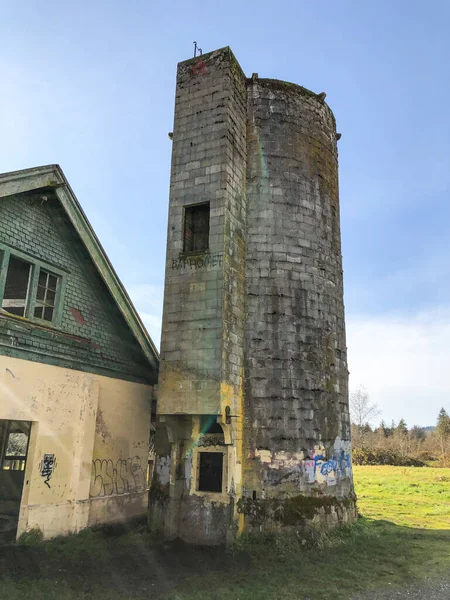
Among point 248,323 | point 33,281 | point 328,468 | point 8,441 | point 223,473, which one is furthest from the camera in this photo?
point 8,441

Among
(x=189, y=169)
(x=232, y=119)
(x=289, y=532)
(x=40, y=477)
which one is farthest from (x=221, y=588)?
(x=232, y=119)

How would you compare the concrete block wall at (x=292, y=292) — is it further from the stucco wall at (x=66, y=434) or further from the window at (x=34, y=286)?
the window at (x=34, y=286)

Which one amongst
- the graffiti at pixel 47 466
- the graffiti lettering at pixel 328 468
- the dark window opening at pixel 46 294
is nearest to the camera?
the graffiti at pixel 47 466

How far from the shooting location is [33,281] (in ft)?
36.1

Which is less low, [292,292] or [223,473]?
[292,292]

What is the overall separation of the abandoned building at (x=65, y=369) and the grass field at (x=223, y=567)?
48.6 inches

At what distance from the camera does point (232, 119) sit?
13055 millimetres

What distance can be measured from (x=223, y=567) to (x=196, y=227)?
8186 millimetres

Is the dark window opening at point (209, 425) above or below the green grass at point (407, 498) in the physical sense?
above

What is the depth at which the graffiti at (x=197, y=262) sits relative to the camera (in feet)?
38.9

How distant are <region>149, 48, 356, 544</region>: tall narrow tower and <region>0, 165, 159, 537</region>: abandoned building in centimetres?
155

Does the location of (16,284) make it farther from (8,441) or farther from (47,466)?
(47,466)


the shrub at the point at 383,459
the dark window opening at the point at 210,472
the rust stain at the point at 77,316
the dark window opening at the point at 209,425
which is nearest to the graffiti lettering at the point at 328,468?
the dark window opening at the point at 210,472

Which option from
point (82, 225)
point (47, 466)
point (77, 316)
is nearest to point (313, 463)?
point (47, 466)
